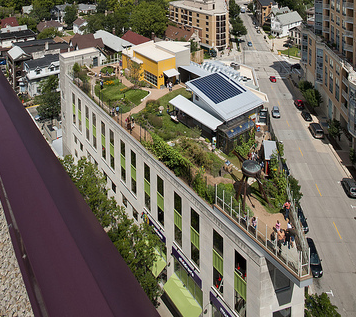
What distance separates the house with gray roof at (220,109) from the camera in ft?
115

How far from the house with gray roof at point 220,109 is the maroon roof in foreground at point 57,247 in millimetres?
13374

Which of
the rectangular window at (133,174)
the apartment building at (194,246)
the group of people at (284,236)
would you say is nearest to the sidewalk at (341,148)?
the rectangular window at (133,174)

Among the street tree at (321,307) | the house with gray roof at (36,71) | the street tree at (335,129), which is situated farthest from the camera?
the house with gray roof at (36,71)

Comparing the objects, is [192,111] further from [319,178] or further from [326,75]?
[326,75]

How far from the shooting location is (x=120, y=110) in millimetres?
40969

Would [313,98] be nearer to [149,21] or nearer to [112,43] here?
[112,43]

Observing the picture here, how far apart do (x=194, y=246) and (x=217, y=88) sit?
16.4 metres

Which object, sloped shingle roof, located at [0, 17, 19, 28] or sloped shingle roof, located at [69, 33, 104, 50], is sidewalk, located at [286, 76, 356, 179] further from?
sloped shingle roof, located at [0, 17, 19, 28]

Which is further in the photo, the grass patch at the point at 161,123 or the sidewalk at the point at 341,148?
the sidewalk at the point at 341,148

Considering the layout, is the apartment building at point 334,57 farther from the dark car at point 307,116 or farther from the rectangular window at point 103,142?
the rectangular window at point 103,142

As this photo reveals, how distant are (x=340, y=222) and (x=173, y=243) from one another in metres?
20.0

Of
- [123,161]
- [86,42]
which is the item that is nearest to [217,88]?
[123,161]

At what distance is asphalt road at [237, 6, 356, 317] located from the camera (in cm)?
3462

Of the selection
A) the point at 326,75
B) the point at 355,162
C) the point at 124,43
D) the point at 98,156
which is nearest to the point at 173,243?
the point at 98,156
